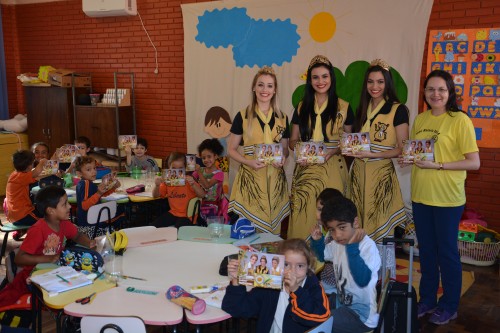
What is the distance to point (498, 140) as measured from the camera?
5.23m

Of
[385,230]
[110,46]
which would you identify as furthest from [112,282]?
[110,46]

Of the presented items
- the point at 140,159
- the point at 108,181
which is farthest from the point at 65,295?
the point at 140,159

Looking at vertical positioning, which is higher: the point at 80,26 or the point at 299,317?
the point at 80,26

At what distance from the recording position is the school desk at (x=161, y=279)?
2.34 metres

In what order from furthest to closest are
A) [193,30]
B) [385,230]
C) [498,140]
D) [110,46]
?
1. [110,46]
2. [193,30]
3. [498,140]
4. [385,230]

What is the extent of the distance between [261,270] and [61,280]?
3.91 feet

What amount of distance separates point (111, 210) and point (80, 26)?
516 centimetres

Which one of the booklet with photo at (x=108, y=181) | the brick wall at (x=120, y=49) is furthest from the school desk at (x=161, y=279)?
the brick wall at (x=120, y=49)

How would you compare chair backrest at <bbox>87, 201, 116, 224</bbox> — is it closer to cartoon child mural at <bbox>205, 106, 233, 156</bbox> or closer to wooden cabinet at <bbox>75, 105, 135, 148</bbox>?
cartoon child mural at <bbox>205, 106, 233, 156</bbox>

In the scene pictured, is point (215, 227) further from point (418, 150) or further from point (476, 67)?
point (476, 67)

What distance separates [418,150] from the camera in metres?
3.38

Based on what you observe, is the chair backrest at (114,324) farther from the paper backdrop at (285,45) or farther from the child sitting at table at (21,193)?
the paper backdrop at (285,45)

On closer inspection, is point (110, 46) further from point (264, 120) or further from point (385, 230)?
point (385, 230)

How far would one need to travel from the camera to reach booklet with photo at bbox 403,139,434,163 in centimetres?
337
